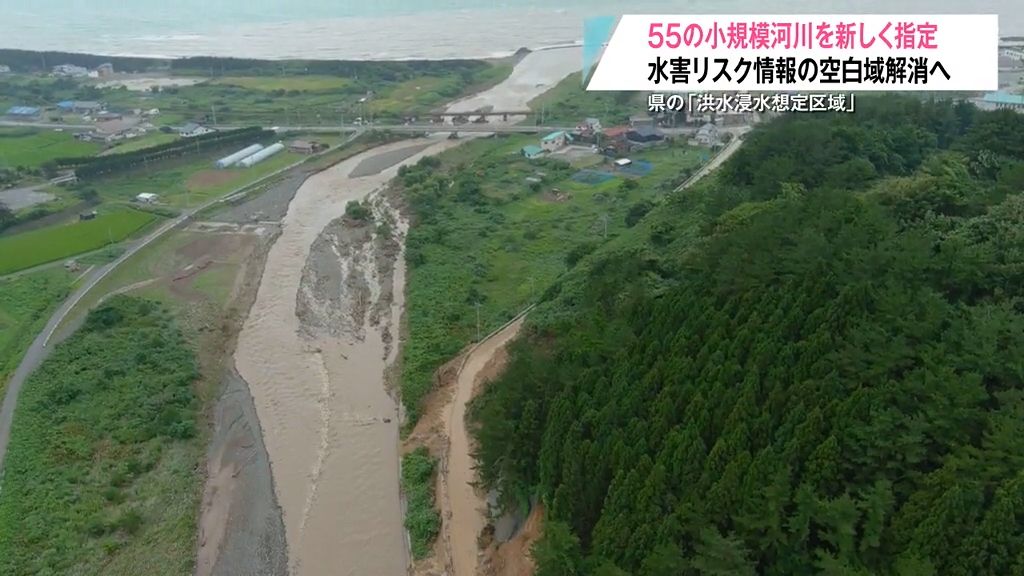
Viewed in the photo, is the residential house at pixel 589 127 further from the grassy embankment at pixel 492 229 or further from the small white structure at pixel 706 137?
the small white structure at pixel 706 137

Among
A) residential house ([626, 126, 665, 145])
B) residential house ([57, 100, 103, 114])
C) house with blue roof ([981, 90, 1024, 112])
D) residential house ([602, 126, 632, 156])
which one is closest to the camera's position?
house with blue roof ([981, 90, 1024, 112])

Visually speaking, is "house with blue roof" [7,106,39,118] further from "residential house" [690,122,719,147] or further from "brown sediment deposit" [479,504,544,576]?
"brown sediment deposit" [479,504,544,576]

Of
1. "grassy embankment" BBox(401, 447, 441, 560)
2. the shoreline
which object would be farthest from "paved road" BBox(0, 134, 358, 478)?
the shoreline

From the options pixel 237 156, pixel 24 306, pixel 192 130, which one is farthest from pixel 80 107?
pixel 24 306

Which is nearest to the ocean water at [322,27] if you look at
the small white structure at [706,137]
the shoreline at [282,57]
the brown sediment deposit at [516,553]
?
the shoreline at [282,57]

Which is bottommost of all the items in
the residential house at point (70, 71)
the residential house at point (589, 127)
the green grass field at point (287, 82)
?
the residential house at point (589, 127)

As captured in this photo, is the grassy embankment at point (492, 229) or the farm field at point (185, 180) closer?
the grassy embankment at point (492, 229)
